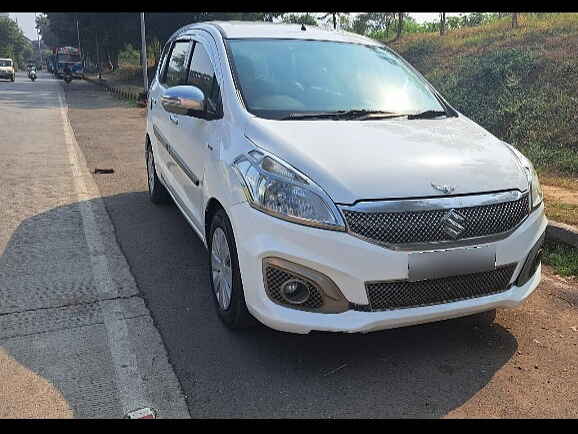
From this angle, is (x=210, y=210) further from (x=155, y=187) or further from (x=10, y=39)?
(x=10, y=39)

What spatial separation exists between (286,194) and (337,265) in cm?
45

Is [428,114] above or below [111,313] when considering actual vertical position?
above

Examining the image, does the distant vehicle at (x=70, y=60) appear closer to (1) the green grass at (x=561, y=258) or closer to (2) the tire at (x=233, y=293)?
(1) the green grass at (x=561, y=258)

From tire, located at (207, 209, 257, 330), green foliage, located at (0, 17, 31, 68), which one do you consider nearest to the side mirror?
tire, located at (207, 209, 257, 330)

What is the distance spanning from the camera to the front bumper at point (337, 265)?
9.43 ft

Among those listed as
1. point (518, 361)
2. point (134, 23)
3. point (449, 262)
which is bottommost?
point (518, 361)

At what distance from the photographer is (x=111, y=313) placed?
3.86 meters

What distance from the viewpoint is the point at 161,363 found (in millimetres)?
3252

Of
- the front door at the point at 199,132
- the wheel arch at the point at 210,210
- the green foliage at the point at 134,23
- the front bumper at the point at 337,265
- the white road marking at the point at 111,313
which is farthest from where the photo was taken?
the green foliage at the point at 134,23

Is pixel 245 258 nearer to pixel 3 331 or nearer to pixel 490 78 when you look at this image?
pixel 3 331

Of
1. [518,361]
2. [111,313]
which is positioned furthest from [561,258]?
[111,313]

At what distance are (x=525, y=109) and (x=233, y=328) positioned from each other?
29.2 feet

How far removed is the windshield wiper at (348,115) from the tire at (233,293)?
776mm

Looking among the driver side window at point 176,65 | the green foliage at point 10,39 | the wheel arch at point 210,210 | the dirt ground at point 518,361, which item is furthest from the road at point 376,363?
the green foliage at point 10,39
